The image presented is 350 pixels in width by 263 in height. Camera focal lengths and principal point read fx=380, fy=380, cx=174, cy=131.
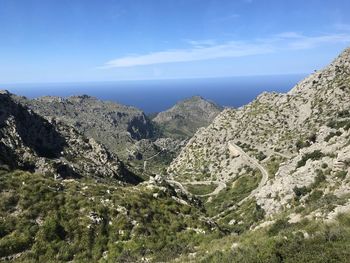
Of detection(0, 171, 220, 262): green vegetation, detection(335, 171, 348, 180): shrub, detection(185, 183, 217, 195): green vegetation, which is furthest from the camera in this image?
detection(185, 183, 217, 195): green vegetation

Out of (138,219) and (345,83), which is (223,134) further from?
(138,219)

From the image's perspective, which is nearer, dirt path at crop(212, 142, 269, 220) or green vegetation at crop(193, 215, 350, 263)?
green vegetation at crop(193, 215, 350, 263)

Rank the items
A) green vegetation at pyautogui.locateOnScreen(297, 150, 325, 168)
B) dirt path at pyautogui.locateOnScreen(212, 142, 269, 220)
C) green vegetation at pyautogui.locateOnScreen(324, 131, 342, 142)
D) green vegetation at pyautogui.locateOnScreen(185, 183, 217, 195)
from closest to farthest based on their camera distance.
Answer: green vegetation at pyautogui.locateOnScreen(297, 150, 325, 168) < green vegetation at pyautogui.locateOnScreen(324, 131, 342, 142) < dirt path at pyautogui.locateOnScreen(212, 142, 269, 220) < green vegetation at pyautogui.locateOnScreen(185, 183, 217, 195)

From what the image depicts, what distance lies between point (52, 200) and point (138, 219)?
22.9 ft

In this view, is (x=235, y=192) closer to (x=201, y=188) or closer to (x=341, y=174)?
(x=201, y=188)

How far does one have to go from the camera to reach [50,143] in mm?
120062

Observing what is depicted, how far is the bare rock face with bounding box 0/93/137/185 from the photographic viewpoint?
3984 inches

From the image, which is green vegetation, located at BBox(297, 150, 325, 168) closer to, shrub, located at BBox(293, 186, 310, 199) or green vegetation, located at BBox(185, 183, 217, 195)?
shrub, located at BBox(293, 186, 310, 199)

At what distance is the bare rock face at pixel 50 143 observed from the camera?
101188 mm

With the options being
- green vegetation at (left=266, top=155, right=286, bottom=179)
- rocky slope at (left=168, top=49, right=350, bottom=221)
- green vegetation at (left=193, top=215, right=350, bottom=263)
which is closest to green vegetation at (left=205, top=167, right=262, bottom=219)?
rocky slope at (left=168, top=49, right=350, bottom=221)

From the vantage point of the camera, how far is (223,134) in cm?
15975

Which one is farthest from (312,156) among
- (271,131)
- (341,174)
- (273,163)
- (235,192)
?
(271,131)

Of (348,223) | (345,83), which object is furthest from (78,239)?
(345,83)

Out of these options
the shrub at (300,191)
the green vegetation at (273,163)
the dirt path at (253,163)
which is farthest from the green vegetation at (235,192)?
the shrub at (300,191)
